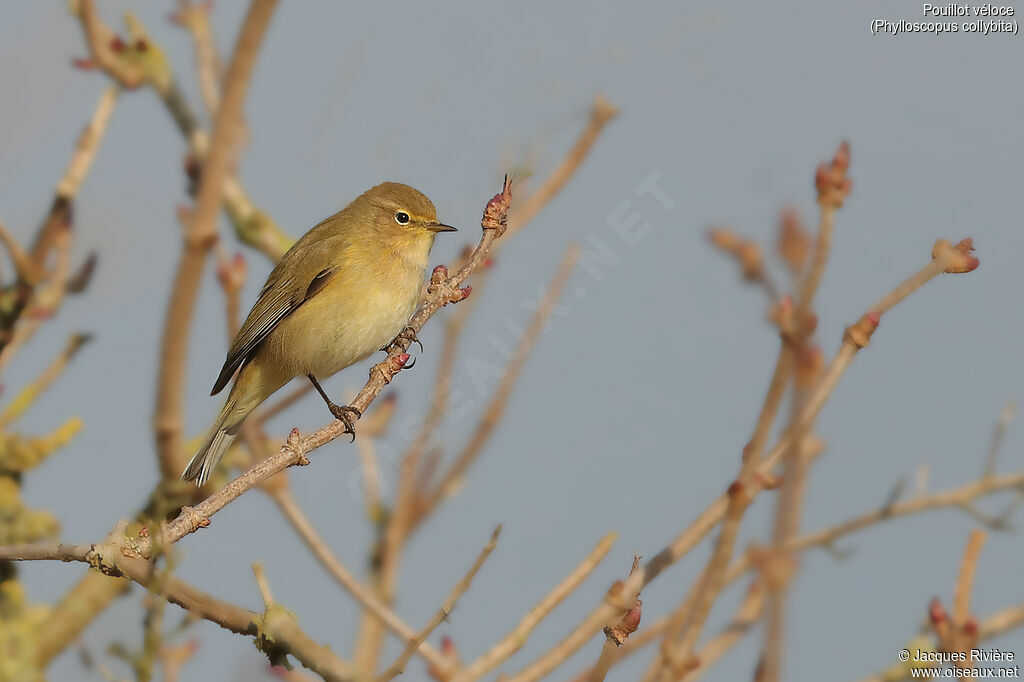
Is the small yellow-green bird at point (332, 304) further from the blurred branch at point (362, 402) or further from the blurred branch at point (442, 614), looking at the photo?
the blurred branch at point (442, 614)

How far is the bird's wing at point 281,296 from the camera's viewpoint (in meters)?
6.32

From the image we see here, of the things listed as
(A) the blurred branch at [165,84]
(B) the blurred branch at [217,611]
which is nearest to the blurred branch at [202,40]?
(A) the blurred branch at [165,84]

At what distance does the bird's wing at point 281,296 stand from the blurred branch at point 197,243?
0.78 meters

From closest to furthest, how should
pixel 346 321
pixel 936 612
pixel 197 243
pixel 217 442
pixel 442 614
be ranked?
pixel 442 614, pixel 936 612, pixel 197 243, pixel 217 442, pixel 346 321

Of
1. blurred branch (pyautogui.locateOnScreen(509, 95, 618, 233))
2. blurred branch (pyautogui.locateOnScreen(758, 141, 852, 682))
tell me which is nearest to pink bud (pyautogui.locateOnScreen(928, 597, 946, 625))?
blurred branch (pyautogui.locateOnScreen(758, 141, 852, 682))

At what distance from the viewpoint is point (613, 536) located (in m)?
3.04

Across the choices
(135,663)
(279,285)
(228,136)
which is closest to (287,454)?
(135,663)

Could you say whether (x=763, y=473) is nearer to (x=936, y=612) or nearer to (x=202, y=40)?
(x=936, y=612)

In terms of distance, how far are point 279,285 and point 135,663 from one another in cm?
431

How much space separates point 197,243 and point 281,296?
1.54 metres

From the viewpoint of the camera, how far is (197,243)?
512 cm

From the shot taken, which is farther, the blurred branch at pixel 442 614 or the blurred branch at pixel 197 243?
the blurred branch at pixel 197 243

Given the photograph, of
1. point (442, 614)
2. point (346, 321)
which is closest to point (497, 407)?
point (346, 321)

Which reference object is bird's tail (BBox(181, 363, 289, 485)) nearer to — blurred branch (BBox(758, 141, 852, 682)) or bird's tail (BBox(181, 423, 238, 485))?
bird's tail (BBox(181, 423, 238, 485))
